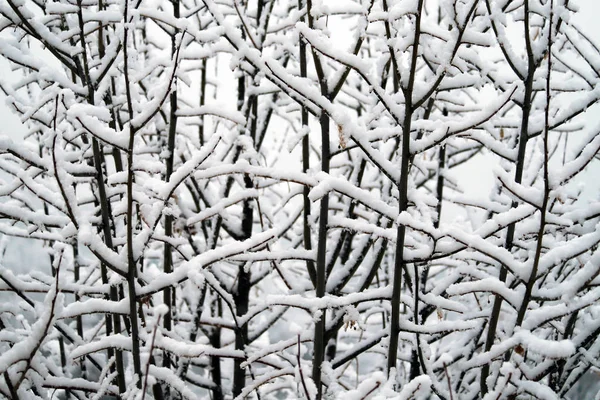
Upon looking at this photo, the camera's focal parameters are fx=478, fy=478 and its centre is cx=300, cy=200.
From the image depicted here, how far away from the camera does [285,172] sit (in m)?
1.75

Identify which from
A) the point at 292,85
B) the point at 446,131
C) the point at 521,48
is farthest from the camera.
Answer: the point at 521,48

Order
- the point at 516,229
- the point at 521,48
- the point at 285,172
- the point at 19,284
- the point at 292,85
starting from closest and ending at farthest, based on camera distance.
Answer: the point at 292,85 < the point at 285,172 < the point at 516,229 < the point at 19,284 < the point at 521,48

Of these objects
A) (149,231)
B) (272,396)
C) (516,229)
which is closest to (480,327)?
(516,229)

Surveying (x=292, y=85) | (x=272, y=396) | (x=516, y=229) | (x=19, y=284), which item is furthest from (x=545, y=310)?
(x=272, y=396)

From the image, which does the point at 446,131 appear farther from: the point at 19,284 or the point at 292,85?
the point at 19,284

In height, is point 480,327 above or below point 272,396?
above

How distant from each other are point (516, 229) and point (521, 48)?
2.19 metres

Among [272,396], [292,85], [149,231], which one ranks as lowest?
[272,396]

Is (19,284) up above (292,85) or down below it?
below

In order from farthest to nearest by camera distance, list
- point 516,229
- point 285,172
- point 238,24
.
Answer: point 238,24 → point 516,229 → point 285,172

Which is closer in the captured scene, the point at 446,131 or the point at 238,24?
the point at 446,131

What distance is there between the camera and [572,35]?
2.07 metres

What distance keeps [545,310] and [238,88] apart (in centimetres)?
236

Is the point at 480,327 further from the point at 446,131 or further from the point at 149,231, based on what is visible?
the point at 149,231
